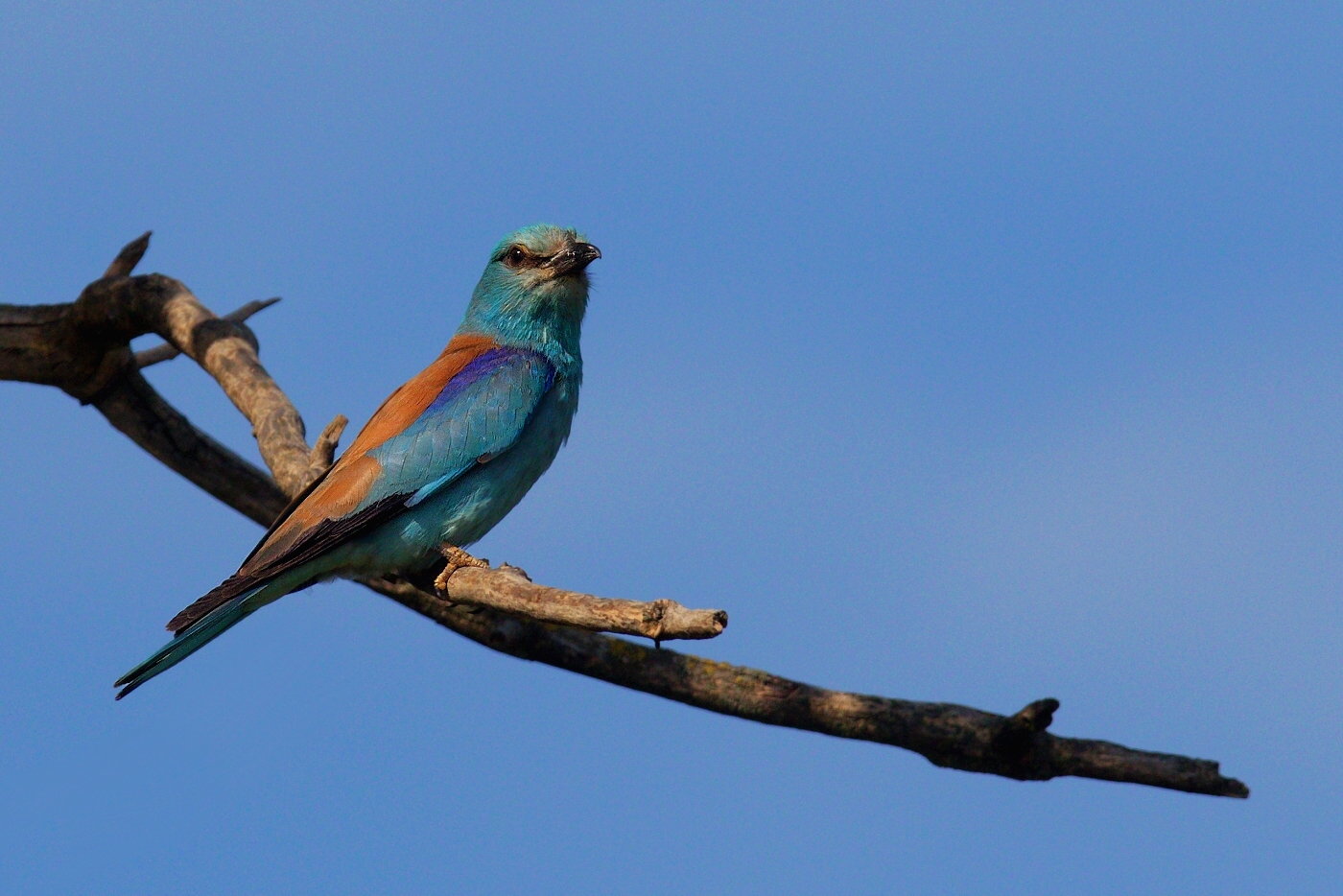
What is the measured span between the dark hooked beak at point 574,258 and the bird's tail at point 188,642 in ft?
9.19

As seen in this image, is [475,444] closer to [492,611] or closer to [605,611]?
[492,611]

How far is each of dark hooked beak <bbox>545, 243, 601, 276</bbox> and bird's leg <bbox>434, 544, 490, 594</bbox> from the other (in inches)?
79.9

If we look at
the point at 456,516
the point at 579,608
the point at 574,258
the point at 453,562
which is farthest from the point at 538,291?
the point at 579,608

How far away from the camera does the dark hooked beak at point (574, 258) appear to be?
820 centimetres

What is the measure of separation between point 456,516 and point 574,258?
1.97 meters

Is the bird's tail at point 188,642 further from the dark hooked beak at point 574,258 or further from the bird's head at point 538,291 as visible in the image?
the dark hooked beak at point 574,258

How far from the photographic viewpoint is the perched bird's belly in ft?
23.4

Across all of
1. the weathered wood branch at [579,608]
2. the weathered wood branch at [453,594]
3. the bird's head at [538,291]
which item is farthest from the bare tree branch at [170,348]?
the weathered wood branch at [579,608]

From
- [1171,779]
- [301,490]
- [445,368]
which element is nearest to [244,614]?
[301,490]

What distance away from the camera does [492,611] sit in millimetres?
6887

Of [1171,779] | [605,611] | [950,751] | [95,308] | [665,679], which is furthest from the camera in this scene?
[95,308]

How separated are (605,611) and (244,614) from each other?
284 cm

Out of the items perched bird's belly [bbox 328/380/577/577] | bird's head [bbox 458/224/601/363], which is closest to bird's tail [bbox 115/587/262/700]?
perched bird's belly [bbox 328/380/577/577]

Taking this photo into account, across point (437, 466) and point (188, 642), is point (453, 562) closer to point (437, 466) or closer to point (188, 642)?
point (437, 466)
